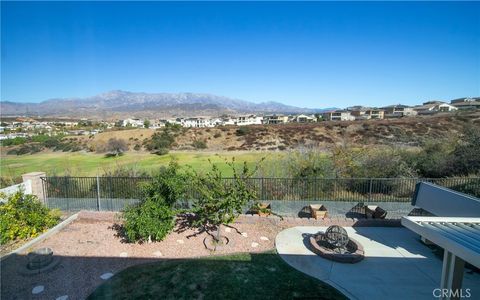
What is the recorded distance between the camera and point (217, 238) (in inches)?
351

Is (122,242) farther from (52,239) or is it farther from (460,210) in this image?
(460,210)

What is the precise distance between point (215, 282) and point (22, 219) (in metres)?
6.93

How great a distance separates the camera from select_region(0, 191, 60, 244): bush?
8633 mm

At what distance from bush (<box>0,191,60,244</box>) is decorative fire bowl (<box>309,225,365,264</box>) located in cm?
895

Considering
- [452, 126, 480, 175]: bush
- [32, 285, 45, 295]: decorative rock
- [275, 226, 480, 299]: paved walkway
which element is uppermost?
[452, 126, 480, 175]: bush

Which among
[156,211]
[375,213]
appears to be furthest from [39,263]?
[375,213]

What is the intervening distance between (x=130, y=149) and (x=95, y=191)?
104 ft

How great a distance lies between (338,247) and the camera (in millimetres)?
8266

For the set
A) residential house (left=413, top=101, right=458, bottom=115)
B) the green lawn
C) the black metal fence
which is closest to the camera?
the black metal fence

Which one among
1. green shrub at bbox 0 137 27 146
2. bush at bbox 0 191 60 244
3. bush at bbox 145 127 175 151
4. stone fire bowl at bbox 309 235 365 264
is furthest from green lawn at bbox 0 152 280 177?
green shrub at bbox 0 137 27 146

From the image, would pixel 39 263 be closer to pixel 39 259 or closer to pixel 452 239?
pixel 39 259

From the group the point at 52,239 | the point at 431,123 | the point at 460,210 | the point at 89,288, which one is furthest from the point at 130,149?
the point at 431,123

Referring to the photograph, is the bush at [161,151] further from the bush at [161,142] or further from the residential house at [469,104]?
the residential house at [469,104]

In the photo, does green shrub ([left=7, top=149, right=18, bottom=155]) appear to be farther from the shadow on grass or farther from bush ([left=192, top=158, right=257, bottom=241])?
bush ([left=192, top=158, right=257, bottom=241])
